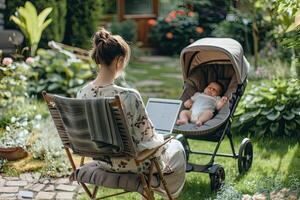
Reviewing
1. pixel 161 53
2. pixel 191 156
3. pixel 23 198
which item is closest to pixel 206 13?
pixel 161 53

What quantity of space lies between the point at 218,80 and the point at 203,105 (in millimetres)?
502

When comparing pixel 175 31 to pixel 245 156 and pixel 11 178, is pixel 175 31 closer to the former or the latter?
pixel 245 156

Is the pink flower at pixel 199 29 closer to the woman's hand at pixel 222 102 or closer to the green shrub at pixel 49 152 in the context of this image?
the green shrub at pixel 49 152

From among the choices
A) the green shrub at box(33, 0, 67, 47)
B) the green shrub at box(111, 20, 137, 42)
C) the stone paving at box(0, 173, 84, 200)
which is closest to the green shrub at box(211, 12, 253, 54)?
the green shrub at box(111, 20, 137, 42)

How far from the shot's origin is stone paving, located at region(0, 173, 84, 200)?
4.72 m

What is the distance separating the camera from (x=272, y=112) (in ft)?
20.6

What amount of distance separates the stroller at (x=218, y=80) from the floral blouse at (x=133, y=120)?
1.07 m

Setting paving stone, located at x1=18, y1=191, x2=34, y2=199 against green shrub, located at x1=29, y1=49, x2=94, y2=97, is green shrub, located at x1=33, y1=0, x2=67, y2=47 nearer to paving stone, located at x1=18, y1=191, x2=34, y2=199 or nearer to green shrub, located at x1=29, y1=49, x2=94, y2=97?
green shrub, located at x1=29, y1=49, x2=94, y2=97

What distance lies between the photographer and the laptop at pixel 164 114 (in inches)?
167

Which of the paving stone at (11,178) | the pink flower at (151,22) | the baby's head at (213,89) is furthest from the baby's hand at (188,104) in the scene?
the pink flower at (151,22)

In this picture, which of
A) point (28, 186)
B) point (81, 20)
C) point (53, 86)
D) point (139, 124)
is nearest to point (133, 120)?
point (139, 124)

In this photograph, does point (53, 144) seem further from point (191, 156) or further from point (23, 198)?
point (191, 156)

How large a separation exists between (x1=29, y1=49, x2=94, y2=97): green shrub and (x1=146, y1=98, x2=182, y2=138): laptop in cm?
363

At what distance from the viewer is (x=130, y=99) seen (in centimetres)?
356
